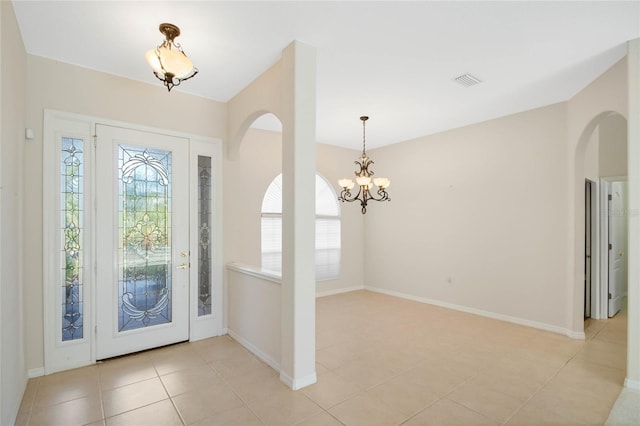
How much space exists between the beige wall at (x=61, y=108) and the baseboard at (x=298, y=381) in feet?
7.79

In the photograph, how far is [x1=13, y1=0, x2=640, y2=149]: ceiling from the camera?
2.39 metres

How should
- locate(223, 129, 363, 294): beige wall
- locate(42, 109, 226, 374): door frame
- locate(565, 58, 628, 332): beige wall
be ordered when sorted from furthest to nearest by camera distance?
locate(223, 129, 363, 294): beige wall, locate(565, 58, 628, 332): beige wall, locate(42, 109, 226, 374): door frame

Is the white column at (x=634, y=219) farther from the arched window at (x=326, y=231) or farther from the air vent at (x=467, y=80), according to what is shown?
the arched window at (x=326, y=231)

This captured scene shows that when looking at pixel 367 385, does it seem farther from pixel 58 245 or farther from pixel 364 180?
pixel 58 245

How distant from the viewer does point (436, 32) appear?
267cm

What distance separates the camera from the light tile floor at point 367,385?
238cm

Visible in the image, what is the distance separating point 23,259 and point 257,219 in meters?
2.97

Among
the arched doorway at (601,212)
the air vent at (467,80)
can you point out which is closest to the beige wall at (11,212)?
the air vent at (467,80)

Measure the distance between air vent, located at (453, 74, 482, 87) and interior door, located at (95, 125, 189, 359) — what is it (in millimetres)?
3373

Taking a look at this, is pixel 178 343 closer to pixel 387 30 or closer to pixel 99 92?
pixel 99 92

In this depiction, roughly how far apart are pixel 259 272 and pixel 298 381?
1179 millimetres

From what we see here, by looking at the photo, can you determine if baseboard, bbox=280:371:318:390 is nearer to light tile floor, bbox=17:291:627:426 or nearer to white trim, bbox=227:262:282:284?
light tile floor, bbox=17:291:627:426

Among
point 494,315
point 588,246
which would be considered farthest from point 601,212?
point 494,315

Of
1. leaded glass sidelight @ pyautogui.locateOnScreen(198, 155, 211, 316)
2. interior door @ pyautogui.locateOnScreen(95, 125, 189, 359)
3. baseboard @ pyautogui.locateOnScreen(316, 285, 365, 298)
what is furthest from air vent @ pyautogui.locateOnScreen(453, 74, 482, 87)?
baseboard @ pyautogui.locateOnScreen(316, 285, 365, 298)
